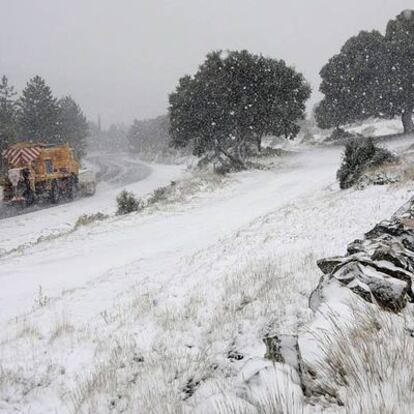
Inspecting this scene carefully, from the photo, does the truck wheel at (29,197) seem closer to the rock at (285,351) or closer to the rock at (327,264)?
the rock at (327,264)

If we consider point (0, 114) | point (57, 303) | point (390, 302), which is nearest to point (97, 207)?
point (57, 303)

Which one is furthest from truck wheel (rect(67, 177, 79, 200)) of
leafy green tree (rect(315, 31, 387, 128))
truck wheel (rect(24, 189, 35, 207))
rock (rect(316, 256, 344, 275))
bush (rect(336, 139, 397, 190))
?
leafy green tree (rect(315, 31, 387, 128))

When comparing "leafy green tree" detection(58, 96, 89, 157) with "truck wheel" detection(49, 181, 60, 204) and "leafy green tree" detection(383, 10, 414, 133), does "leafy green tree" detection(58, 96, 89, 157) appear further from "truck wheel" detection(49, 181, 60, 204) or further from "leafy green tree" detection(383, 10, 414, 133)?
"leafy green tree" detection(383, 10, 414, 133)

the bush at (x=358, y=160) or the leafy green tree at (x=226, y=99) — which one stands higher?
the leafy green tree at (x=226, y=99)

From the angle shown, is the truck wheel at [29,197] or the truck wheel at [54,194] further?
the truck wheel at [54,194]

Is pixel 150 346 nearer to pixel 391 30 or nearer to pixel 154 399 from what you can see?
pixel 154 399

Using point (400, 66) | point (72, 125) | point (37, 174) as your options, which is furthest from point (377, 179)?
point (72, 125)

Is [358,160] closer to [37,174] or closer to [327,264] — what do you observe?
[327,264]

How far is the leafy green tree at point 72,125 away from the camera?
5991 centimetres

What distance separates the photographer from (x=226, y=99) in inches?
1203

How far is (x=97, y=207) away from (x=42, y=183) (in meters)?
3.57

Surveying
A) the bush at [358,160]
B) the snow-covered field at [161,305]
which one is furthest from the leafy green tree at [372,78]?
the snow-covered field at [161,305]

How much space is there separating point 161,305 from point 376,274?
10.7 ft

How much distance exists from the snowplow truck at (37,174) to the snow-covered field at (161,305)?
7734mm
